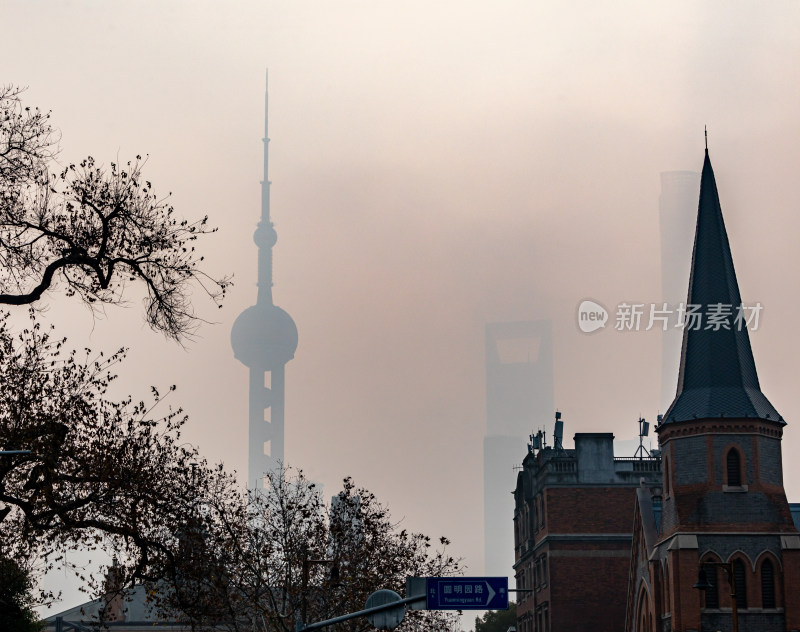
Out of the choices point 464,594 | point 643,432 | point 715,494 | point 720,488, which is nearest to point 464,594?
point 464,594

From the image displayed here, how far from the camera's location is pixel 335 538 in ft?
126

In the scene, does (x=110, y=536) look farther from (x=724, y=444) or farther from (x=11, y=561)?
(x=724, y=444)

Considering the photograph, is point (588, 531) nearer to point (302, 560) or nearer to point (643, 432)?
point (643, 432)

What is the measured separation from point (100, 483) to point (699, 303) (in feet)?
133

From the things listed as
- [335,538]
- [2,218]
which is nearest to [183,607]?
[2,218]

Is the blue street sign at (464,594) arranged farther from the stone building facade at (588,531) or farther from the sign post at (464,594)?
the stone building facade at (588,531)

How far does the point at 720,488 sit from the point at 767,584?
4551 millimetres

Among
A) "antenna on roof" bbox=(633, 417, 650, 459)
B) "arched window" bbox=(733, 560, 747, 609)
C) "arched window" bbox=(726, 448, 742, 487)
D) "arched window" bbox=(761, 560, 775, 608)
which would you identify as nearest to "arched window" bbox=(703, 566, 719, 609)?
"arched window" bbox=(733, 560, 747, 609)

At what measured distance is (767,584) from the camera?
54219 millimetres

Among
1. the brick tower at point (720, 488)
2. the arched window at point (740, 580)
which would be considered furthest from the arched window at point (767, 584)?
the arched window at point (740, 580)

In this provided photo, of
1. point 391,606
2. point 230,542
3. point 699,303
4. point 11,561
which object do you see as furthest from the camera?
point 699,303

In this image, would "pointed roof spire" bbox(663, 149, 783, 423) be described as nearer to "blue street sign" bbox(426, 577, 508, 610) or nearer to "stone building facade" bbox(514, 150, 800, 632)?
"stone building facade" bbox(514, 150, 800, 632)

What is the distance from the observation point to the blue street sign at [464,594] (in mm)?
24750

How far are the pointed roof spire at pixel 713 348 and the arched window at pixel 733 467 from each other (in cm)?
169
